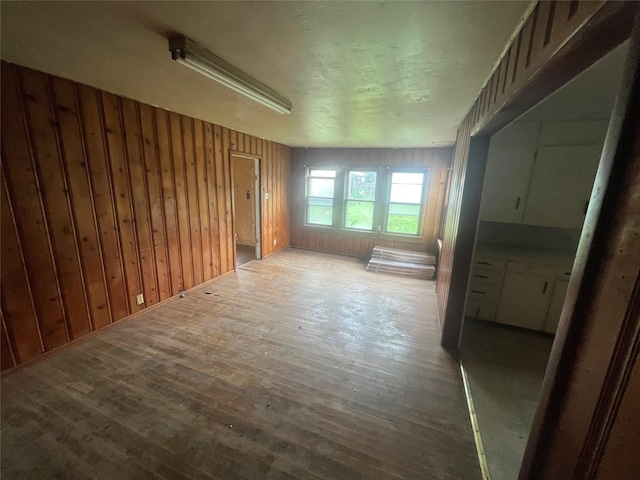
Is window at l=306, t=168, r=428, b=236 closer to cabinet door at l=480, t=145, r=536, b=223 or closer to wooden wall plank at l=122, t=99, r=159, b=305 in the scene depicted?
cabinet door at l=480, t=145, r=536, b=223

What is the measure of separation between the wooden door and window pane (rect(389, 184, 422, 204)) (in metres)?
3.33

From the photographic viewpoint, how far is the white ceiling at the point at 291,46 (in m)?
1.26

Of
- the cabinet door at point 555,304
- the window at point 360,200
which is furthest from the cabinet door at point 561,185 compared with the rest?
the window at point 360,200

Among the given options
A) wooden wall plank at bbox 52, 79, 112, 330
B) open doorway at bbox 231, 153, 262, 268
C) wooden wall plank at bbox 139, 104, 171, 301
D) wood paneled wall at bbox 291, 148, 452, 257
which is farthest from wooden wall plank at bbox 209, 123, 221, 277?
wood paneled wall at bbox 291, 148, 452, 257

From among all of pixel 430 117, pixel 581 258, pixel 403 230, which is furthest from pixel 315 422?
pixel 403 230

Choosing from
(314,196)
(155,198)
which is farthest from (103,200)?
(314,196)

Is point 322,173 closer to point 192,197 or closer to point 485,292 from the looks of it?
point 192,197

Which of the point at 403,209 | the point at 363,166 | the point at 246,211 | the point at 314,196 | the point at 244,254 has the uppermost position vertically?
the point at 363,166

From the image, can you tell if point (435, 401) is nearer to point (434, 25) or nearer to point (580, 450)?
point (580, 450)

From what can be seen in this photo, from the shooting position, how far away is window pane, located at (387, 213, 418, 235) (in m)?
5.52

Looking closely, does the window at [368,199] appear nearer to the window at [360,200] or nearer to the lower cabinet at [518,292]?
the window at [360,200]

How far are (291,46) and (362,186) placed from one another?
4389mm

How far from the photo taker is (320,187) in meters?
6.19

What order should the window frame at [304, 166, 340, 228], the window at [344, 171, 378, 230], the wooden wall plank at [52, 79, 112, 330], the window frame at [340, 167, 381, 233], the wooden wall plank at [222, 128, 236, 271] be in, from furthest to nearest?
the window frame at [304, 166, 340, 228]
the window at [344, 171, 378, 230]
the window frame at [340, 167, 381, 233]
the wooden wall plank at [222, 128, 236, 271]
the wooden wall plank at [52, 79, 112, 330]
